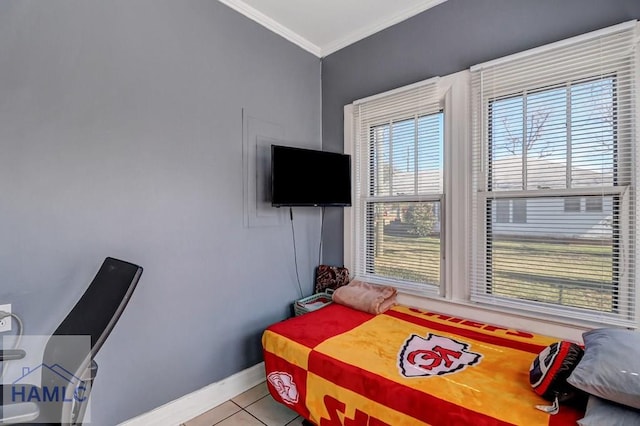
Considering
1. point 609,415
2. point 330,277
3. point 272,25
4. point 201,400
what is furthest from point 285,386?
point 272,25

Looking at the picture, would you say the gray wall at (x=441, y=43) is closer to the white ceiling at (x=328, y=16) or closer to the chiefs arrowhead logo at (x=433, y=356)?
the white ceiling at (x=328, y=16)

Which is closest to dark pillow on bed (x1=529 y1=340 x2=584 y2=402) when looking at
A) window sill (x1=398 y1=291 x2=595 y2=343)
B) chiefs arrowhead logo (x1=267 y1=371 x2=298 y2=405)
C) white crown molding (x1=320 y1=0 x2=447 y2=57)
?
window sill (x1=398 y1=291 x2=595 y2=343)

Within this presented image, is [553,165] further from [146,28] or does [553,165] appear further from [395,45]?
[146,28]

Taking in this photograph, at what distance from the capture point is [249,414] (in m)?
2.04

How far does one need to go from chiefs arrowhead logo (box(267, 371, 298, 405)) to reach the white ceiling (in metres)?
2.67

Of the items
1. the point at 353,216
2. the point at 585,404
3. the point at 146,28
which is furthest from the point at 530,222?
the point at 146,28

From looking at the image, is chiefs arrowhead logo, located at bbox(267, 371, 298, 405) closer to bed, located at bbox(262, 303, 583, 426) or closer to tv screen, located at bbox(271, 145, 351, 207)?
bed, located at bbox(262, 303, 583, 426)

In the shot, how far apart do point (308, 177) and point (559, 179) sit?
168cm

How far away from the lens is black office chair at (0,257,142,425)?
988 mm

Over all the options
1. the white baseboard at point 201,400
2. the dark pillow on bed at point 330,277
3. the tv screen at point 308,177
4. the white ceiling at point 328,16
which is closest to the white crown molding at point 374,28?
the white ceiling at point 328,16

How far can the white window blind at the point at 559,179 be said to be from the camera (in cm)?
165

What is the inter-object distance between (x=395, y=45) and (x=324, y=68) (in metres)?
0.79

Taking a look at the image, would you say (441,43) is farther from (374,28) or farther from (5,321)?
(5,321)

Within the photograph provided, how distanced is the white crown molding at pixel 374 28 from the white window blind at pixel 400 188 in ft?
1.91
